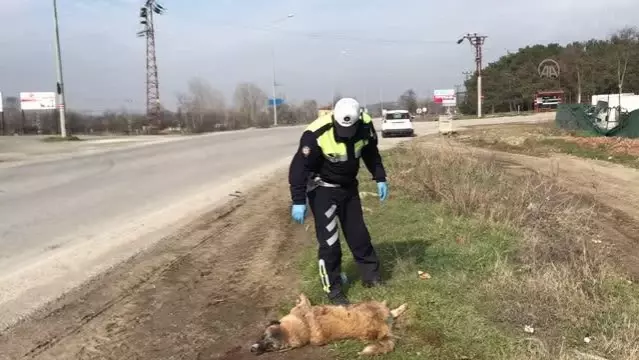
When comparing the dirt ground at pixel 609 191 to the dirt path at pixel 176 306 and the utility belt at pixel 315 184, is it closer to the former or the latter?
the utility belt at pixel 315 184

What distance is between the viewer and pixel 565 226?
761 centimetres

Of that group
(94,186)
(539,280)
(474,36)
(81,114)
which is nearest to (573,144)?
(94,186)

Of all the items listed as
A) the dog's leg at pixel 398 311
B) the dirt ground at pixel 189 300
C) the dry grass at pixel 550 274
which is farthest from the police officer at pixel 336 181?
the dry grass at pixel 550 274

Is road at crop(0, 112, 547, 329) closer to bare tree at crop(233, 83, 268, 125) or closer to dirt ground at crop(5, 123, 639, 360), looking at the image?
dirt ground at crop(5, 123, 639, 360)

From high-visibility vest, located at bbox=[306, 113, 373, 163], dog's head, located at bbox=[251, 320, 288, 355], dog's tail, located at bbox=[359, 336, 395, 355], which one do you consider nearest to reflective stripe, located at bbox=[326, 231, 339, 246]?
high-visibility vest, located at bbox=[306, 113, 373, 163]

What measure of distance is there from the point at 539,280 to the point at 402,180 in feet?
21.9

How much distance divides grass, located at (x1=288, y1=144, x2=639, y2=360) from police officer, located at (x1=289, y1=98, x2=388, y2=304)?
0.93 feet

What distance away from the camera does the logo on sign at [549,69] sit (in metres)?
80.6

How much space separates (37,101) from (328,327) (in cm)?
6188

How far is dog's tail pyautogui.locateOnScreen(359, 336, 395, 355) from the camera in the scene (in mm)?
4301

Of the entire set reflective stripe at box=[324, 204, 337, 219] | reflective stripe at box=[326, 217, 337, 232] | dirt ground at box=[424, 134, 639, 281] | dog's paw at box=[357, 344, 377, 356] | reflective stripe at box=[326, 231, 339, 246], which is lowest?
dirt ground at box=[424, 134, 639, 281]

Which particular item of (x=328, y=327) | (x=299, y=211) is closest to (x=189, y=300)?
(x=299, y=211)

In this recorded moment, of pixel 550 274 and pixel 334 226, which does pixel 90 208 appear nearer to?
pixel 334 226

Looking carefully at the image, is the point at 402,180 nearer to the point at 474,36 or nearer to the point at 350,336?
the point at 350,336
